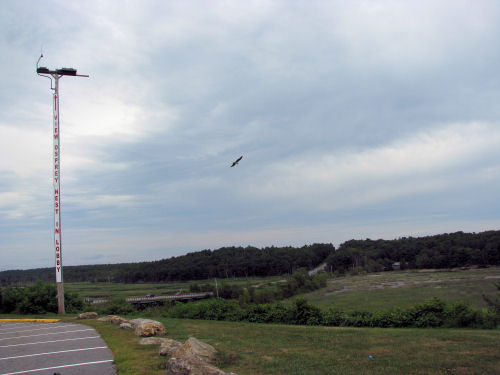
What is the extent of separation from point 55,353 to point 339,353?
296 inches

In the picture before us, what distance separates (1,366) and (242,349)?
5.85m

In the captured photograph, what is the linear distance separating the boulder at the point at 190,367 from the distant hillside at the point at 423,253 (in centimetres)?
9442

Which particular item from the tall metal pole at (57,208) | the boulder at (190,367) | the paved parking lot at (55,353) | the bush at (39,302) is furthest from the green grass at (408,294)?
the bush at (39,302)

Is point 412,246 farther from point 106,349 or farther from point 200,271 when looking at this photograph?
point 106,349

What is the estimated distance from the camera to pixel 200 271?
126625 millimetres

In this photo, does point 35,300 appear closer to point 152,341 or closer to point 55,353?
point 55,353

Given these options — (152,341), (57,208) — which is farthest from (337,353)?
(57,208)

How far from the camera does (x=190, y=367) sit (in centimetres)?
648

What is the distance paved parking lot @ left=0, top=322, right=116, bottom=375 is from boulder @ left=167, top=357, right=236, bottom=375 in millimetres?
1824

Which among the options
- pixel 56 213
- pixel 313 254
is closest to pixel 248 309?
pixel 56 213

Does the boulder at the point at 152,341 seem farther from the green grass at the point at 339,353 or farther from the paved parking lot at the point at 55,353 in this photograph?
the paved parking lot at the point at 55,353

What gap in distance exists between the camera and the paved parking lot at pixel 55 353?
8.34 meters

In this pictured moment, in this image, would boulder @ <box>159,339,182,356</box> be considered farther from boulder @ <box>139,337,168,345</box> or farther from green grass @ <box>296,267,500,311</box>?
green grass @ <box>296,267,500,311</box>

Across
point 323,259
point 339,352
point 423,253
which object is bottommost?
point 323,259
